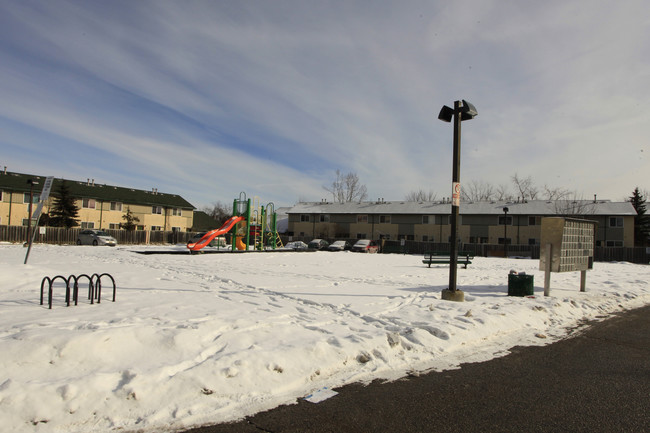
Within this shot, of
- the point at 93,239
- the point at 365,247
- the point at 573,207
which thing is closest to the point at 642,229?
the point at 573,207

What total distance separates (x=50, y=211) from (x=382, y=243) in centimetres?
3821

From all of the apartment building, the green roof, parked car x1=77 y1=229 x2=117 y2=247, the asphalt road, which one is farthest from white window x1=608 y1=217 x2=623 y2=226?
the green roof

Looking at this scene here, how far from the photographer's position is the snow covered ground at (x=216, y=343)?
12.8 feet

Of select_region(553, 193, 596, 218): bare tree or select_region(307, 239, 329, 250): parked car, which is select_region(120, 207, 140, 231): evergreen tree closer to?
select_region(307, 239, 329, 250): parked car

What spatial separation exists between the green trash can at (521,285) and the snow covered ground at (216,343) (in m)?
0.36

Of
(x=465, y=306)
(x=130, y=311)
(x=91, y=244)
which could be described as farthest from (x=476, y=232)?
(x=130, y=311)

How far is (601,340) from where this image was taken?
7301mm

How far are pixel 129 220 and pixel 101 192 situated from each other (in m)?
6.75

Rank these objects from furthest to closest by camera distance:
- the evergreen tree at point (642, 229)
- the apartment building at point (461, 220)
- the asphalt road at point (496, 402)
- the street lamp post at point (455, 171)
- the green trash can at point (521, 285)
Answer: the evergreen tree at point (642, 229)
the apartment building at point (461, 220)
the green trash can at point (521, 285)
the street lamp post at point (455, 171)
the asphalt road at point (496, 402)

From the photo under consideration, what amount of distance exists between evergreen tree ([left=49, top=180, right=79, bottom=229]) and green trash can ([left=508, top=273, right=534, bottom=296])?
50343mm

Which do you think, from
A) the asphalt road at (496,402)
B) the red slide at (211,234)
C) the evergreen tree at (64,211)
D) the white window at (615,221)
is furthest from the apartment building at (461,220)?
the asphalt road at (496,402)

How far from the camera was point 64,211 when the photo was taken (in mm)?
48344

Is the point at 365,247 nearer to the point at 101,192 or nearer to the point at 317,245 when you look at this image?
the point at 317,245

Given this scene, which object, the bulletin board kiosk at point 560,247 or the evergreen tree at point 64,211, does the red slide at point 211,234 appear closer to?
the bulletin board kiosk at point 560,247
